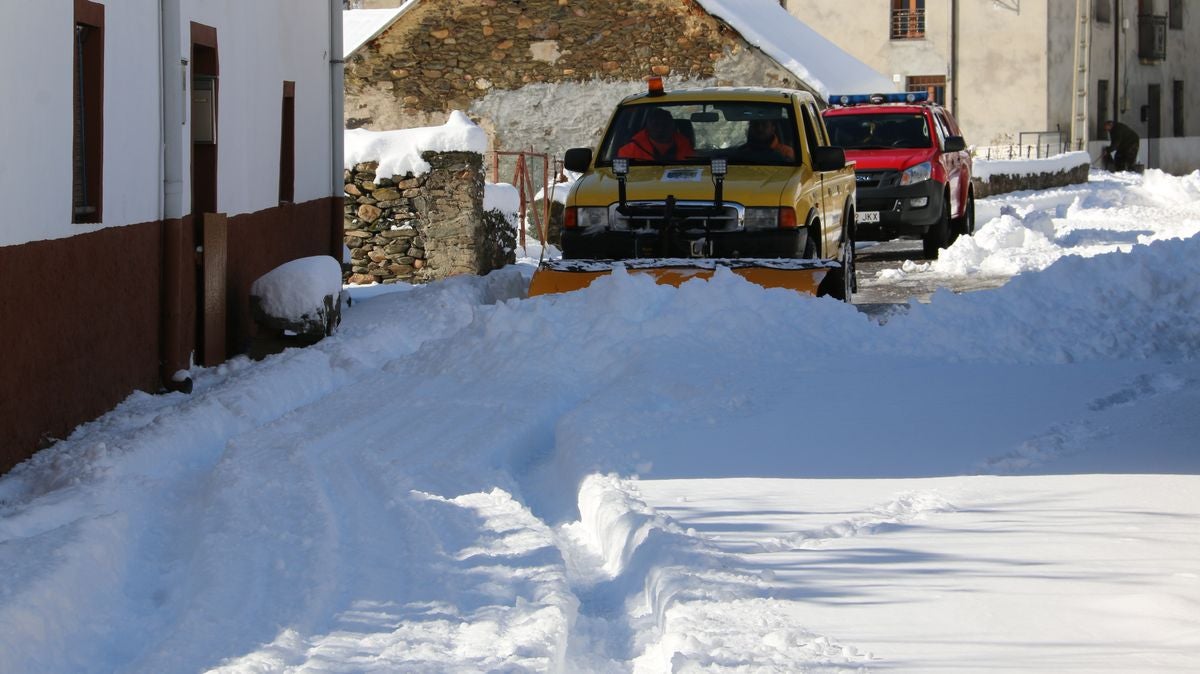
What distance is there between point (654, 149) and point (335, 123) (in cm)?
513

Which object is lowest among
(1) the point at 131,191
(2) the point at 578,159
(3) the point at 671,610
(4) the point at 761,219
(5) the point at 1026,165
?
(3) the point at 671,610

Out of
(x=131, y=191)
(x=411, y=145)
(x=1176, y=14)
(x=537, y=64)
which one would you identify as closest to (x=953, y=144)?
(x=411, y=145)

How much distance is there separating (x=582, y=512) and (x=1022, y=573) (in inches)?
85.2

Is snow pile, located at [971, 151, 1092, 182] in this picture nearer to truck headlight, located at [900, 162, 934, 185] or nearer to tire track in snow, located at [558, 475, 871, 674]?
truck headlight, located at [900, 162, 934, 185]

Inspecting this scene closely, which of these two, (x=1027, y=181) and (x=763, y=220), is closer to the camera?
(x=763, y=220)

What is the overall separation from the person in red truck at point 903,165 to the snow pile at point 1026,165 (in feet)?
29.6

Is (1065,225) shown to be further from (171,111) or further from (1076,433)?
(1076,433)

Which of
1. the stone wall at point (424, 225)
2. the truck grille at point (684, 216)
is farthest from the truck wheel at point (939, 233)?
the truck grille at point (684, 216)

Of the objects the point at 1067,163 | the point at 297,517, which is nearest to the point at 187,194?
the point at 297,517

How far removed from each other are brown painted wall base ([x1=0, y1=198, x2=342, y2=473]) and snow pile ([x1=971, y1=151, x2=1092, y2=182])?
73.3ft

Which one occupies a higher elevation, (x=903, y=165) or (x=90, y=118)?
(x=903, y=165)

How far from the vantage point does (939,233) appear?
21453 mm

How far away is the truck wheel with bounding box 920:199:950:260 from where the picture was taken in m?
21.3

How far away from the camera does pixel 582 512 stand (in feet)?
23.1
